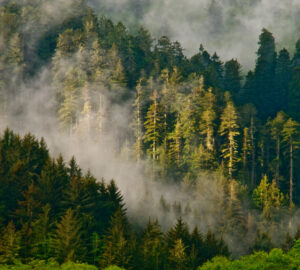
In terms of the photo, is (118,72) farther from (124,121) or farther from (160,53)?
(160,53)

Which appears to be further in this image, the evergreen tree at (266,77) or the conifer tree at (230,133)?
the evergreen tree at (266,77)

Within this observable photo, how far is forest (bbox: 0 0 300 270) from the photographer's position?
178 ft

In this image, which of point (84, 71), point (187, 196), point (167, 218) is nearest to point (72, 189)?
point (167, 218)

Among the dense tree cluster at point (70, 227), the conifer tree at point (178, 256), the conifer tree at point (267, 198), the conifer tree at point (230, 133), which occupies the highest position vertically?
the conifer tree at point (230, 133)

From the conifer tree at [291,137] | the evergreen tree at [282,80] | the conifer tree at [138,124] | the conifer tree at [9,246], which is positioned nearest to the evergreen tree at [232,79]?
the evergreen tree at [282,80]

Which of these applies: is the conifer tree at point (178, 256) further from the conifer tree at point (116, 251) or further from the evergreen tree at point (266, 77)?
the evergreen tree at point (266, 77)

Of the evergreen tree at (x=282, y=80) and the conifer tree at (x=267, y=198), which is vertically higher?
the evergreen tree at (x=282, y=80)

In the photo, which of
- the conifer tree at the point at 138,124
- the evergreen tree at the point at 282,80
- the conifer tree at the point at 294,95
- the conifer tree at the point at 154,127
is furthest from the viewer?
the evergreen tree at the point at 282,80

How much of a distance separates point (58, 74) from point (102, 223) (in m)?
55.6

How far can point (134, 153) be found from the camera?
92438 millimetres

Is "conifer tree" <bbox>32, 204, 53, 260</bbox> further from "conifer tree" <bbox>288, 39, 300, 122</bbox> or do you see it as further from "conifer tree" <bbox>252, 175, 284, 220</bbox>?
"conifer tree" <bbox>288, 39, 300, 122</bbox>

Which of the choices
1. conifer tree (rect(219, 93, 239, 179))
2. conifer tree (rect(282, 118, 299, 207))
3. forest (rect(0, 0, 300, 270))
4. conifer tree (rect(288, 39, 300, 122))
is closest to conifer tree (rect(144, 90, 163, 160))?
forest (rect(0, 0, 300, 270))

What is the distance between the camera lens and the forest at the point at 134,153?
5438 cm

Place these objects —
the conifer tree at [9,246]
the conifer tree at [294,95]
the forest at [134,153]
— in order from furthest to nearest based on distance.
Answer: the conifer tree at [294,95] < the forest at [134,153] < the conifer tree at [9,246]
